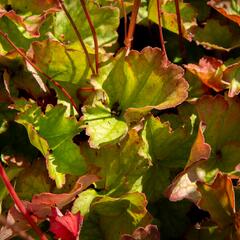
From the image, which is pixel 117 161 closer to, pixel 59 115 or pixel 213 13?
pixel 59 115

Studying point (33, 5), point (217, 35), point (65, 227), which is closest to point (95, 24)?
→ point (33, 5)

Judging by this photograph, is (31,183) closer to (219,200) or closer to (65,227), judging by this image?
(65,227)

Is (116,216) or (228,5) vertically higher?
(228,5)

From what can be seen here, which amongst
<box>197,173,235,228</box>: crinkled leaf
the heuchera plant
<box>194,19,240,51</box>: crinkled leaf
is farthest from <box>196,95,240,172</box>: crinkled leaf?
<box>194,19,240,51</box>: crinkled leaf

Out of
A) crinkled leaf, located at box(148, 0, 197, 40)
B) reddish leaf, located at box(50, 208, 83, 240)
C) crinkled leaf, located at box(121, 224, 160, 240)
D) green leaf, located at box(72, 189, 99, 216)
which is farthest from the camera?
crinkled leaf, located at box(148, 0, 197, 40)

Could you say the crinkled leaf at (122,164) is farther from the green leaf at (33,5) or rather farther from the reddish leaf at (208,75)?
the green leaf at (33,5)

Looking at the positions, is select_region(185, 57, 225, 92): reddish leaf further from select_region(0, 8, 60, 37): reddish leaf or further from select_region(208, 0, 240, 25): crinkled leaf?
select_region(0, 8, 60, 37): reddish leaf
